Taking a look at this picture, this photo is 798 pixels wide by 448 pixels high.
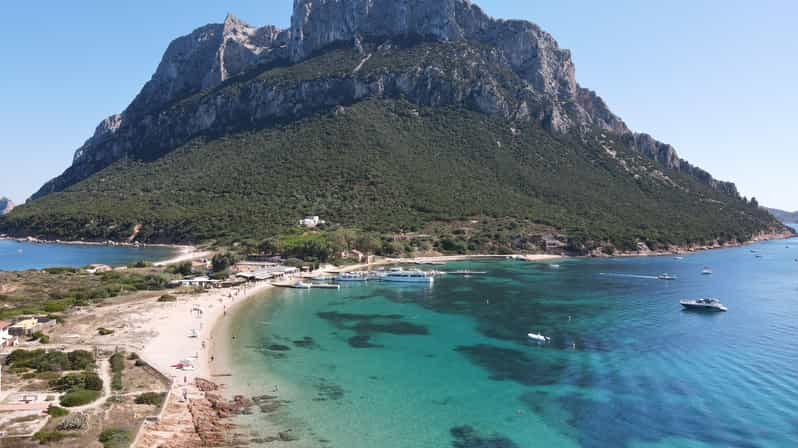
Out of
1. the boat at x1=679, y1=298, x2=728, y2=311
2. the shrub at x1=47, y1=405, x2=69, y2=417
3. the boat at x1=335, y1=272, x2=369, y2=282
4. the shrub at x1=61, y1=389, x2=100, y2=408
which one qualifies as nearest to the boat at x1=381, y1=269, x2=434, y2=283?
the boat at x1=335, y1=272, x2=369, y2=282

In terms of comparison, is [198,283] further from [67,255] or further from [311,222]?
[67,255]

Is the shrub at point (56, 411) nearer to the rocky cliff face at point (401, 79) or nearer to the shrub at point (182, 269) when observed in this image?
the shrub at point (182, 269)

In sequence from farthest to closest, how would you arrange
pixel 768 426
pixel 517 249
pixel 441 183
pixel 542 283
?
pixel 441 183
pixel 517 249
pixel 542 283
pixel 768 426

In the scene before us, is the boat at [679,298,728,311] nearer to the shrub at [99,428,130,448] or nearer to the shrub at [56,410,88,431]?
the shrub at [99,428,130,448]

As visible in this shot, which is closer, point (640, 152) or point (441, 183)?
point (441, 183)

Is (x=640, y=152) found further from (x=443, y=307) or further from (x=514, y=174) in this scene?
(x=443, y=307)

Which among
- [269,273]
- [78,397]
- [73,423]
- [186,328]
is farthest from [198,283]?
[73,423]

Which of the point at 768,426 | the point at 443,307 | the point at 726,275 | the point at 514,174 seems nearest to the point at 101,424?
the point at 768,426

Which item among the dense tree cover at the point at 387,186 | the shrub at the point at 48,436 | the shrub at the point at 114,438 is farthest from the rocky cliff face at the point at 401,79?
the shrub at the point at 48,436
